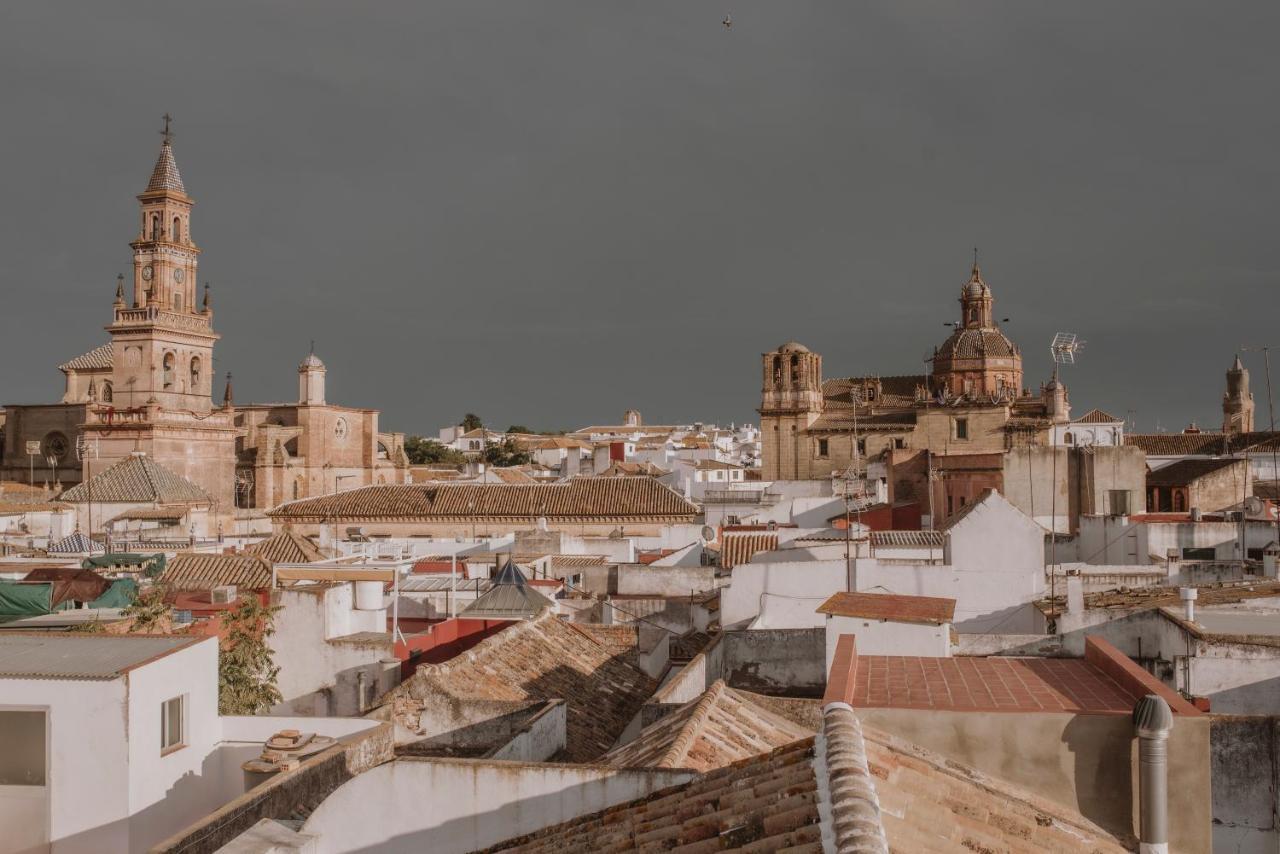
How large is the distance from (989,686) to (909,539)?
16.6 m

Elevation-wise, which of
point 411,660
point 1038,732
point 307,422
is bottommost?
point 411,660

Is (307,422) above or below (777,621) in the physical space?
above

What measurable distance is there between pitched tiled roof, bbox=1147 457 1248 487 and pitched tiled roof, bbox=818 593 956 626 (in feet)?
83.9

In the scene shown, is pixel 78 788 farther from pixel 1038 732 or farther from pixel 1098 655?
pixel 1098 655

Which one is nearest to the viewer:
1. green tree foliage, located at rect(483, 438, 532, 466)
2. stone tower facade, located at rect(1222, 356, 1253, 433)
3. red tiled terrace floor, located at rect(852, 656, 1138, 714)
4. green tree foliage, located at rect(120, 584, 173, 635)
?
red tiled terrace floor, located at rect(852, 656, 1138, 714)

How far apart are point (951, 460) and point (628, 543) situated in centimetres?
1219

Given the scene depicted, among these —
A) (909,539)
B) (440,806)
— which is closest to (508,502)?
(909,539)

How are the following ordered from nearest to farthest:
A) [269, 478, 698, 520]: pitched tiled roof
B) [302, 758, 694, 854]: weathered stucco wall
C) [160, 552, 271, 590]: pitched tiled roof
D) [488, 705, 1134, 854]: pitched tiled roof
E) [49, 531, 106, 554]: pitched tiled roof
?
[488, 705, 1134, 854]: pitched tiled roof < [302, 758, 694, 854]: weathered stucco wall < [160, 552, 271, 590]: pitched tiled roof < [49, 531, 106, 554]: pitched tiled roof < [269, 478, 698, 520]: pitched tiled roof

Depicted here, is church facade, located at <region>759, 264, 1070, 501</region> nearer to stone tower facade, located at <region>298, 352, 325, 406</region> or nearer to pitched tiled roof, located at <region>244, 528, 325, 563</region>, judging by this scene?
stone tower facade, located at <region>298, 352, 325, 406</region>

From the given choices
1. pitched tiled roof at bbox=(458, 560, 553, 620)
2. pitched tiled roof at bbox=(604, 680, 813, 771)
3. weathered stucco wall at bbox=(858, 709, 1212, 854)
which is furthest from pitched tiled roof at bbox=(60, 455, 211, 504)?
weathered stucco wall at bbox=(858, 709, 1212, 854)

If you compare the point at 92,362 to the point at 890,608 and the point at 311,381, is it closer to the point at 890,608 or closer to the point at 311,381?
the point at 311,381

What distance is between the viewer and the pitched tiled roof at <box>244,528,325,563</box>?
24016 millimetres

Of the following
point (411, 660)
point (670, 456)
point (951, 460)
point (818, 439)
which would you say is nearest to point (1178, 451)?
point (818, 439)

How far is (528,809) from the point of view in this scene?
704cm
